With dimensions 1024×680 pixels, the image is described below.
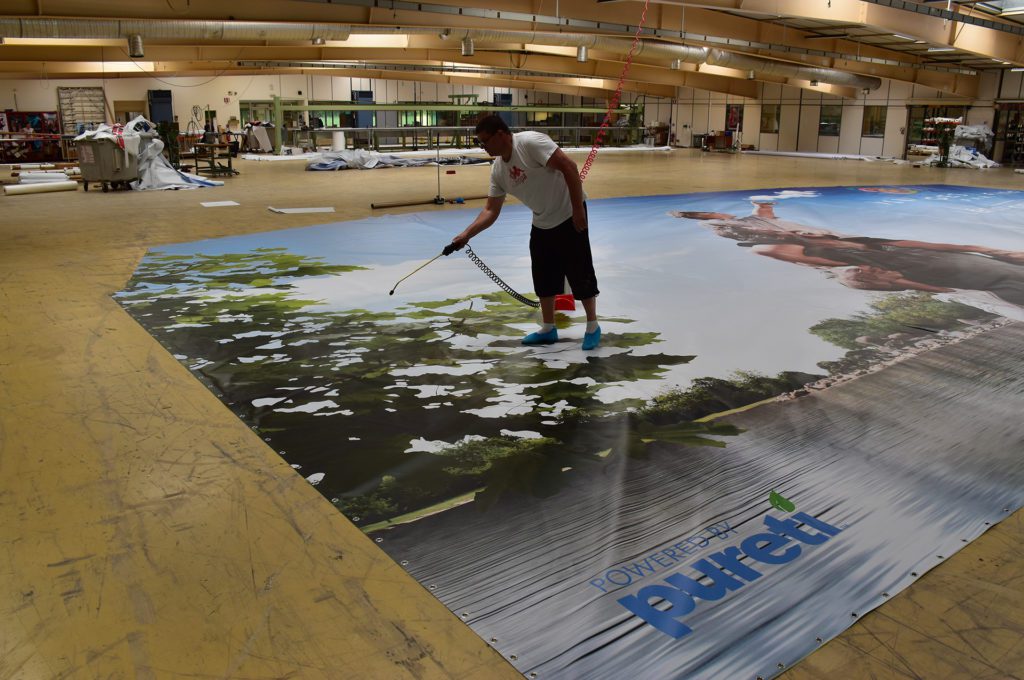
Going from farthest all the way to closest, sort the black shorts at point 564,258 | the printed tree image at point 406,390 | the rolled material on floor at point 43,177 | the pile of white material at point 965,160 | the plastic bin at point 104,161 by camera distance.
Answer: the pile of white material at point 965,160 < the rolled material on floor at point 43,177 < the plastic bin at point 104,161 < the black shorts at point 564,258 < the printed tree image at point 406,390

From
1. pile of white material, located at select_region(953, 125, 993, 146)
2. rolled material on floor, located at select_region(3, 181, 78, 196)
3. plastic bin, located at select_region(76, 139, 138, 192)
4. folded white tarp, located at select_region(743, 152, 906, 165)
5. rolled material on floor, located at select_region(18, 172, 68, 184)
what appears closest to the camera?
rolled material on floor, located at select_region(3, 181, 78, 196)

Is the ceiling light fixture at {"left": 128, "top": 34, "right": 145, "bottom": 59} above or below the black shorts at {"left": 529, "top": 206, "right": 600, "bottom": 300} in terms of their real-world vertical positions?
above

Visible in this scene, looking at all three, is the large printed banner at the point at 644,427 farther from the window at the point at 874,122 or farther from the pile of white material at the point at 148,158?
the window at the point at 874,122

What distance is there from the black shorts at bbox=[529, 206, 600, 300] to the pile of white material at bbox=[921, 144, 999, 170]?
19638 mm

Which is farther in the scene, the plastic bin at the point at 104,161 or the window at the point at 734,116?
the window at the point at 734,116

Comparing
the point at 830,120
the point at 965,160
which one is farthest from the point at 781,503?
the point at 830,120

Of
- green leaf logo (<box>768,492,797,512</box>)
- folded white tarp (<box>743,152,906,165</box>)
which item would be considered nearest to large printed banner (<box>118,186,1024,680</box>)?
green leaf logo (<box>768,492,797,512</box>)

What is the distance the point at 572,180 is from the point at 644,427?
1363mm

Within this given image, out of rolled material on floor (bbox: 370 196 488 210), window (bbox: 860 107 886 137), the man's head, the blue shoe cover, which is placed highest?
window (bbox: 860 107 886 137)

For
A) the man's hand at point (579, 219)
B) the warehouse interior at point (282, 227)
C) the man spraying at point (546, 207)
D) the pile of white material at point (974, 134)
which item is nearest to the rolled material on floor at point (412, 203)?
the warehouse interior at point (282, 227)

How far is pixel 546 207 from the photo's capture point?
4.07 m

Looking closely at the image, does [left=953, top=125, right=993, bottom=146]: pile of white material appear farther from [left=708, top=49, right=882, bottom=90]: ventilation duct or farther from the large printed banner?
the large printed banner

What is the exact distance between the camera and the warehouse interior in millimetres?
1943

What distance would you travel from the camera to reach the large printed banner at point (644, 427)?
2.10 meters
